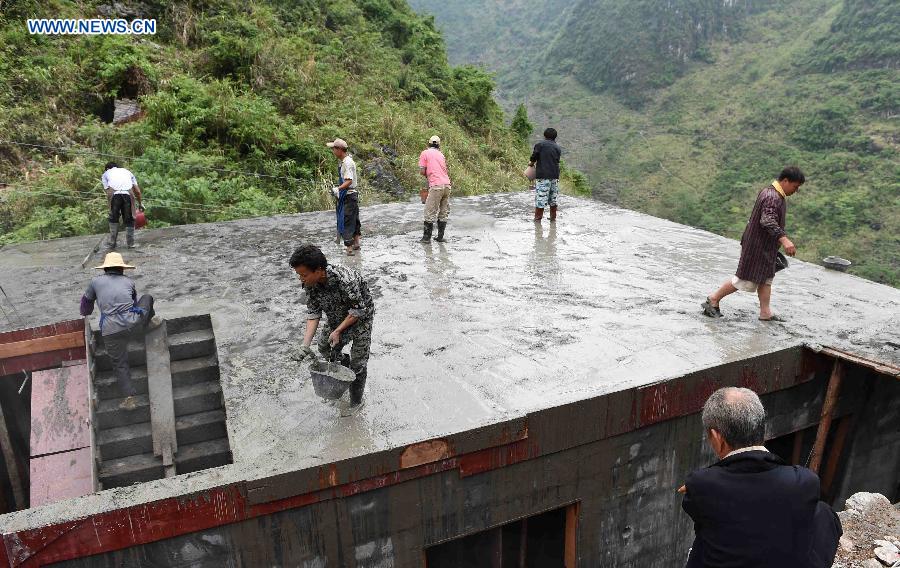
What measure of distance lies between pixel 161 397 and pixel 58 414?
1149mm

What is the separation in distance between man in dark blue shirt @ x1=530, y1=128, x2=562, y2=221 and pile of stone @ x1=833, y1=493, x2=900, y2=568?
229 inches

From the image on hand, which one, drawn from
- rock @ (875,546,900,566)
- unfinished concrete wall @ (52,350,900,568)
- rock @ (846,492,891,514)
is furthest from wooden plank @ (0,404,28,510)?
rock @ (846,492,891,514)

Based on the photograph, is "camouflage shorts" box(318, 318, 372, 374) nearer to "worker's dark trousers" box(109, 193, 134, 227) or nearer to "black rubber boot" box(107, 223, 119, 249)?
"worker's dark trousers" box(109, 193, 134, 227)

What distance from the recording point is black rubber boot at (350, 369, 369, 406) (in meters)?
4.58

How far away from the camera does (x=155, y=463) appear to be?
5.14m

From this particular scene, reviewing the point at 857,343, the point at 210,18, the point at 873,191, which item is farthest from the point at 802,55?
the point at 857,343

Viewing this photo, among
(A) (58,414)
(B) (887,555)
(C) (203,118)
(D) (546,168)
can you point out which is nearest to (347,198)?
(D) (546,168)

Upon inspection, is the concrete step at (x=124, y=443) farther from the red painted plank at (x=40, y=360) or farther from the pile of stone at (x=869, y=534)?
the pile of stone at (x=869, y=534)

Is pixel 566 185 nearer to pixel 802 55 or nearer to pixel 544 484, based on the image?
pixel 544 484

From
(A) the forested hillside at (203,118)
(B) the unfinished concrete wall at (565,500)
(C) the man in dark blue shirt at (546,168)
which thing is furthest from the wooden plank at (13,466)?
(C) the man in dark blue shirt at (546,168)

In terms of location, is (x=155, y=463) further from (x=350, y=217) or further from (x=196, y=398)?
(x=350, y=217)

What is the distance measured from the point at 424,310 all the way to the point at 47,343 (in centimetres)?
374

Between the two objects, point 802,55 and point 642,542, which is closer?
point 642,542

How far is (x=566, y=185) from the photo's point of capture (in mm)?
19422
